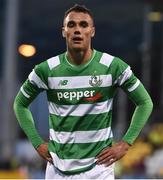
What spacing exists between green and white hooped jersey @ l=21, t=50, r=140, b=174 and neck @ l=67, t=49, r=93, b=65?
0.09 ft

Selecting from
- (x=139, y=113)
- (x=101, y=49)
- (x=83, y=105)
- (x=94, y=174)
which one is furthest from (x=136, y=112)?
(x=101, y=49)

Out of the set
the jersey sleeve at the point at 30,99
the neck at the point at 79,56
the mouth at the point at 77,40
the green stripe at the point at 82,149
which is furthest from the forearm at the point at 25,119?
the mouth at the point at 77,40

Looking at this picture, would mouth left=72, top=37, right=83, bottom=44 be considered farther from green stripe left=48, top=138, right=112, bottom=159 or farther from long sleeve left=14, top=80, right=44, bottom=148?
green stripe left=48, top=138, right=112, bottom=159

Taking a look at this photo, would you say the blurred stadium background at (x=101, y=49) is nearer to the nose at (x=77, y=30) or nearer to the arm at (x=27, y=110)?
the arm at (x=27, y=110)

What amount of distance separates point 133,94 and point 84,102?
33 cm

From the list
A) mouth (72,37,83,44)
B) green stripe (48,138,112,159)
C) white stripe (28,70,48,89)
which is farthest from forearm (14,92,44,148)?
mouth (72,37,83,44)

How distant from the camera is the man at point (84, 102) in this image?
572cm

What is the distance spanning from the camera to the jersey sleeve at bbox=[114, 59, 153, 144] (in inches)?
226

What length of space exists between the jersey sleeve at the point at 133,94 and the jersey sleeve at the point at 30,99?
50 centimetres

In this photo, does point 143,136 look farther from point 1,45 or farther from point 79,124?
point 79,124

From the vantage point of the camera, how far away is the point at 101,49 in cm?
2169

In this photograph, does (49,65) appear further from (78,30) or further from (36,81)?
(78,30)

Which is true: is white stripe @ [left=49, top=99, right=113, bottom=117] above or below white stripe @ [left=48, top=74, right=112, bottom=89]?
below

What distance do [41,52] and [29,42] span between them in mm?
1465
